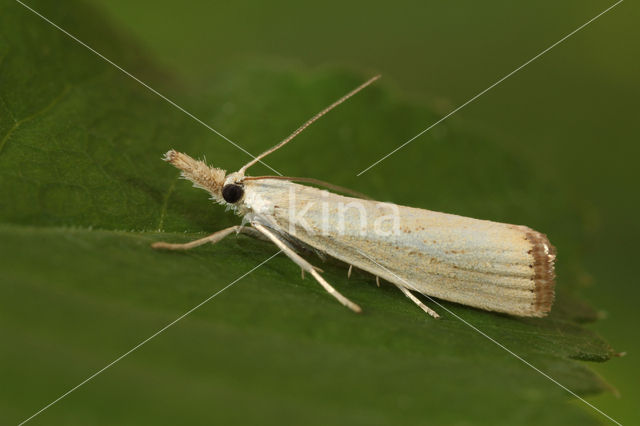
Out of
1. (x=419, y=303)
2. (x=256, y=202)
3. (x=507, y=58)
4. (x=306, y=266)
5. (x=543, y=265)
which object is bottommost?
(x=419, y=303)

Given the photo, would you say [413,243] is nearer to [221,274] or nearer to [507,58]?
[221,274]

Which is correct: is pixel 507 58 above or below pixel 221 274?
above

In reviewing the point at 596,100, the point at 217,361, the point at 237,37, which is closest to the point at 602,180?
the point at 596,100

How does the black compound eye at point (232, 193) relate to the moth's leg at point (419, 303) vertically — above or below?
above

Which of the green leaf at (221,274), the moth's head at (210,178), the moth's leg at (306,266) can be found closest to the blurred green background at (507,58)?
the green leaf at (221,274)

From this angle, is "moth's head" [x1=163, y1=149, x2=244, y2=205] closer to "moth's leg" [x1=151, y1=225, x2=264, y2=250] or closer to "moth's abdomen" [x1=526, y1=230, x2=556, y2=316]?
"moth's leg" [x1=151, y1=225, x2=264, y2=250]

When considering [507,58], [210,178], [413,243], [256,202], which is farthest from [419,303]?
[507,58]

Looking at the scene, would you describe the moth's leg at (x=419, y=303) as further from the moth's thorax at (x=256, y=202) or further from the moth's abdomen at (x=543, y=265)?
the moth's thorax at (x=256, y=202)
